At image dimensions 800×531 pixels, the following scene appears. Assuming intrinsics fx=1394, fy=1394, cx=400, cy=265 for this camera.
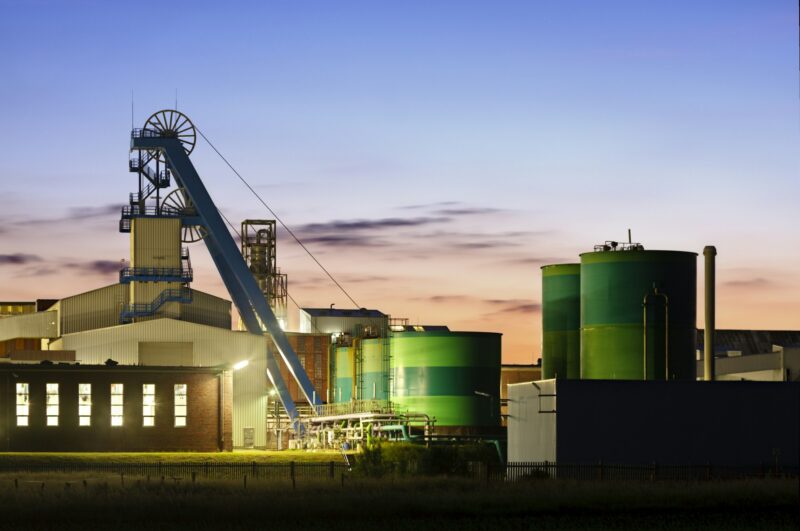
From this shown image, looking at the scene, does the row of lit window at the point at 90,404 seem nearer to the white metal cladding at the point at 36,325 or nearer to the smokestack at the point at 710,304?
the white metal cladding at the point at 36,325

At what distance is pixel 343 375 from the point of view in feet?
286

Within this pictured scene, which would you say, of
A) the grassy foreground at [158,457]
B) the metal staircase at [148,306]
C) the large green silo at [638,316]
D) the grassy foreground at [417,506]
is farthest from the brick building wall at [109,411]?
the grassy foreground at [417,506]

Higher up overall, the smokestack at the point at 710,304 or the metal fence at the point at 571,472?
the smokestack at the point at 710,304

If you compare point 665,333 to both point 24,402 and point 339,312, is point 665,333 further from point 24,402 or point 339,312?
point 339,312

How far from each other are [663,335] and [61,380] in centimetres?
2960

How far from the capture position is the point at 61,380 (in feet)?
216

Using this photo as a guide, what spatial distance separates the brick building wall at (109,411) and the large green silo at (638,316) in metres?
22.9

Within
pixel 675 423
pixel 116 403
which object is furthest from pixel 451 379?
pixel 675 423

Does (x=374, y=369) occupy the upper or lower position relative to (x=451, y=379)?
upper

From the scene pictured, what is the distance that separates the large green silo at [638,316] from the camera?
168 feet

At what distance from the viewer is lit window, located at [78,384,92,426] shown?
2598 inches

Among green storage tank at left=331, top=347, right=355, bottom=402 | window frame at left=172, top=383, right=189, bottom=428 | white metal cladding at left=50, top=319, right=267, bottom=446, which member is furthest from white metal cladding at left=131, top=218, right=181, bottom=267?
green storage tank at left=331, top=347, right=355, bottom=402

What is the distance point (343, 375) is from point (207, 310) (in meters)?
9.68

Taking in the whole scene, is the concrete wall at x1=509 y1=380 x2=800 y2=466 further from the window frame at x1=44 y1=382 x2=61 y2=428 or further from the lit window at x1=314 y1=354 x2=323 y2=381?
the lit window at x1=314 y1=354 x2=323 y2=381
